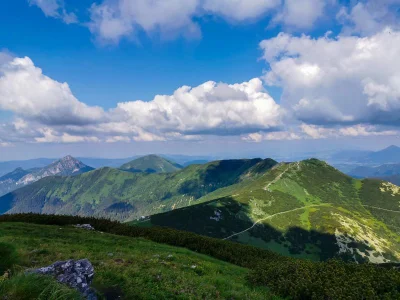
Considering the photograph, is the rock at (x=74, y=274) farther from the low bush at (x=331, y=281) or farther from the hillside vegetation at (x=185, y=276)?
the low bush at (x=331, y=281)

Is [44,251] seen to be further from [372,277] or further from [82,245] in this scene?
[372,277]

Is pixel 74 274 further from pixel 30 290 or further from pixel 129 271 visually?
pixel 129 271

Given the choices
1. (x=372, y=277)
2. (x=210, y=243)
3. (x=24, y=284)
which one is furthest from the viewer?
(x=210, y=243)

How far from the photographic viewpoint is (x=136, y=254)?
23.6 meters

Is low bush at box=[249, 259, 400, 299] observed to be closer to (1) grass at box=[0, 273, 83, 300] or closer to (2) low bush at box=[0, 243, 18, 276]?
(1) grass at box=[0, 273, 83, 300]

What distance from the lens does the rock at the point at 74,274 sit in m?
12.0

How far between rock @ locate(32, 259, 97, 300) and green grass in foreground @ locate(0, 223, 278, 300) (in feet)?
4.01

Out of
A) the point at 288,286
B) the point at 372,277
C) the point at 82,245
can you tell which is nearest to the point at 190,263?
the point at 288,286

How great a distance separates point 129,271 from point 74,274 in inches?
230

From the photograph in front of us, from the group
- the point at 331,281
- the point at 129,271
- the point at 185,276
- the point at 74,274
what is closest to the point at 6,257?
the point at 74,274

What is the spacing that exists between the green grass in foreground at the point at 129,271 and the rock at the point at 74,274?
122cm

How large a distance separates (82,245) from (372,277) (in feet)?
77.8

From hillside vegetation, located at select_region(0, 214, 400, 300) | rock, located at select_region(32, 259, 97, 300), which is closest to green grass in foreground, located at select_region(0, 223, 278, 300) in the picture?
hillside vegetation, located at select_region(0, 214, 400, 300)

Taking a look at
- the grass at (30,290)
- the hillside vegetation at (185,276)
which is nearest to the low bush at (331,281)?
the hillside vegetation at (185,276)
